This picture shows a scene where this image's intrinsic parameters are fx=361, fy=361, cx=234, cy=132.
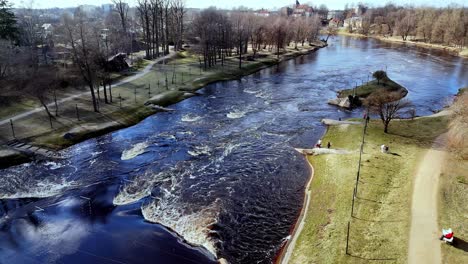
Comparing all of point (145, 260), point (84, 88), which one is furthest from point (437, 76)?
point (145, 260)

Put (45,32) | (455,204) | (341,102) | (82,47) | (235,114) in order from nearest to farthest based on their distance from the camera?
1. (455,204)
2. (82,47)
3. (235,114)
4. (341,102)
5. (45,32)

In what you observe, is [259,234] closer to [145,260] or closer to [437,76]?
[145,260]

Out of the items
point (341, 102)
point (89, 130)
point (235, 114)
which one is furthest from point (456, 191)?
point (89, 130)

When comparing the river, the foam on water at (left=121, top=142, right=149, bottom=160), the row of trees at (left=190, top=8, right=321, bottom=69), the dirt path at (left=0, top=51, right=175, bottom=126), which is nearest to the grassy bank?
the river

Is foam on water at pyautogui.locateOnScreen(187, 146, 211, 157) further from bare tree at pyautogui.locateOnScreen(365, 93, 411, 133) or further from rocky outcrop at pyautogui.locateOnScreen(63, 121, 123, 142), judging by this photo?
bare tree at pyautogui.locateOnScreen(365, 93, 411, 133)

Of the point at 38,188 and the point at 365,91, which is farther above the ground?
the point at 365,91

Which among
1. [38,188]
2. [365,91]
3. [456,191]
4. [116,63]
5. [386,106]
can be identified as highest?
[116,63]

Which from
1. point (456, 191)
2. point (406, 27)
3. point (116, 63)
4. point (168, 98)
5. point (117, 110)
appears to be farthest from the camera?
point (406, 27)

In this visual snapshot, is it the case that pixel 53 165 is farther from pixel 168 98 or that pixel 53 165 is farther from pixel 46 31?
pixel 46 31

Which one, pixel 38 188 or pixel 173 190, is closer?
pixel 173 190
